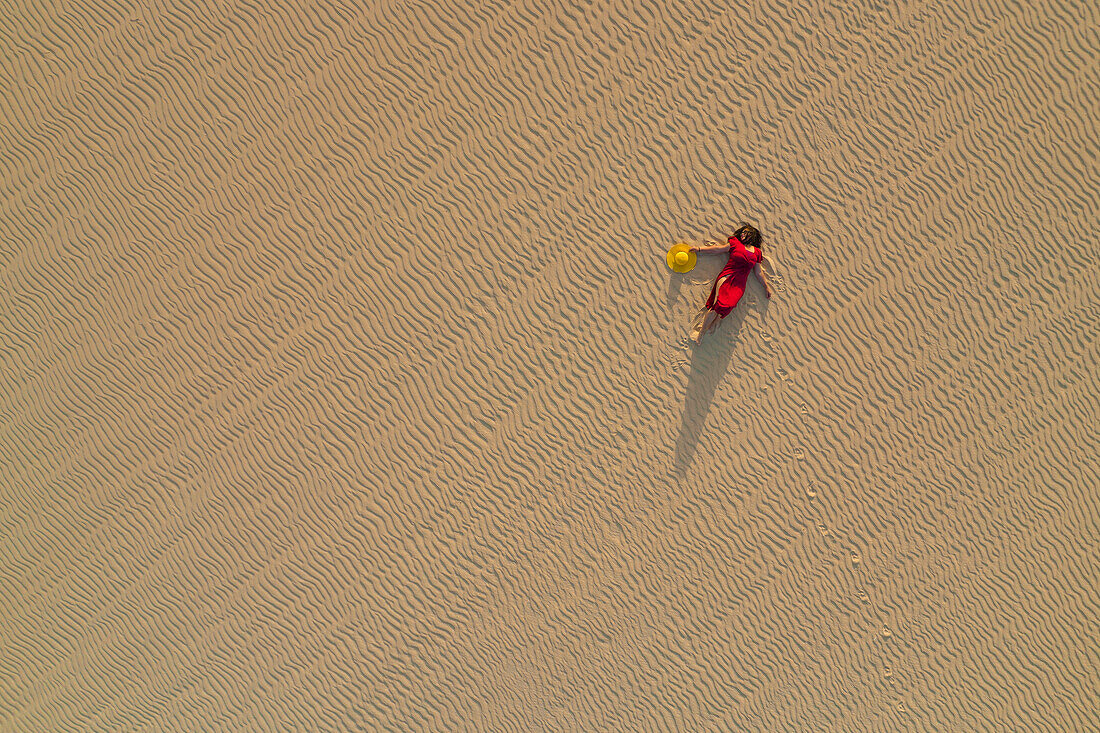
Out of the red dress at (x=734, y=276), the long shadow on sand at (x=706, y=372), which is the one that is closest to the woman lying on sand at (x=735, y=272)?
the red dress at (x=734, y=276)

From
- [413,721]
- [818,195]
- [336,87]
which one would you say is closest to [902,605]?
[818,195]

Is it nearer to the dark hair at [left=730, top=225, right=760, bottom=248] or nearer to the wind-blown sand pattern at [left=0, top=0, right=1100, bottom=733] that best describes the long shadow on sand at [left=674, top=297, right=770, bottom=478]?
the wind-blown sand pattern at [left=0, top=0, right=1100, bottom=733]

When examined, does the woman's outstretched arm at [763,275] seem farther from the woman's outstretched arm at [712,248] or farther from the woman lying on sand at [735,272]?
the woman's outstretched arm at [712,248]

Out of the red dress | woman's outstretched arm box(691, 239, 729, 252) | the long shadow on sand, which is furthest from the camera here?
the long shadow on sand

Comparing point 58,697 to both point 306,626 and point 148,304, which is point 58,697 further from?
point 148,304

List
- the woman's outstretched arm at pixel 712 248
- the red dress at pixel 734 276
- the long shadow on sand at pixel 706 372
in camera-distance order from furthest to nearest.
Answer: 1. the long shadow on sand at pixel 706 372
2. the woman's outstretched arm at pixel 712 248
3. the red dress at pixel 734 276

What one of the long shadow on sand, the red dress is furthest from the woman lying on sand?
the long shadow on sand
